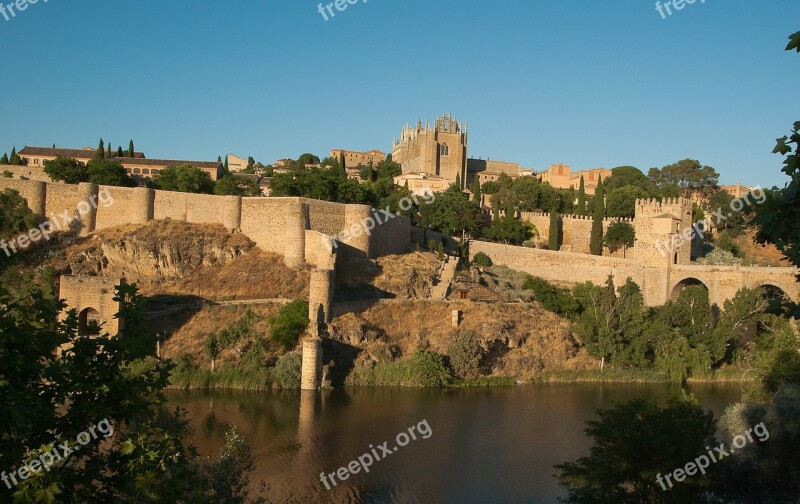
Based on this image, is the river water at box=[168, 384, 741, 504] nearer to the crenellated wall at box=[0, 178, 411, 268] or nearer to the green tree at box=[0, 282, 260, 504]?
the crenellated wall at box=[0, 178, 411, 268]

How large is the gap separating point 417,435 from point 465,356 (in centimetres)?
767

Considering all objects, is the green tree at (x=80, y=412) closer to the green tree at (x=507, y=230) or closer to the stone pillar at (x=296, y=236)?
the stone pillar at (x=296, y=236)

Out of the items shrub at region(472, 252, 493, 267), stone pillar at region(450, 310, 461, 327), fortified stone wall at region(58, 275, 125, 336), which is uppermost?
shrub at region(472, 252, 493, 267)

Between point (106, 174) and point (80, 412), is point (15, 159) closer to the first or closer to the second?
point (106, 174)

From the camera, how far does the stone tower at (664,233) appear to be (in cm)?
3834

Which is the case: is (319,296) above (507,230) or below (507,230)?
below

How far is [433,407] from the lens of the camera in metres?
25.6

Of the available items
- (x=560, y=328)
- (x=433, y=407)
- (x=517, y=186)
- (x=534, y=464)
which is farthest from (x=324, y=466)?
(x=517, y=186)

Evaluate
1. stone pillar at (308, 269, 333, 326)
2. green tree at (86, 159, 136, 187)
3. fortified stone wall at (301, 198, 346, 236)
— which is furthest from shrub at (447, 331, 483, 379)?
green tree at (86, 159, 136, 187)

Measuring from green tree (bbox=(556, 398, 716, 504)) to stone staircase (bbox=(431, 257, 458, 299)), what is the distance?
18.5 m

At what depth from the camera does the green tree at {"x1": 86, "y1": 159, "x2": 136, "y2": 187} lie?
41.6 meters

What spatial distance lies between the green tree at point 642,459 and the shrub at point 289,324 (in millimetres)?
15322

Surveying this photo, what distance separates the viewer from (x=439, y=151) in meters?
70.8

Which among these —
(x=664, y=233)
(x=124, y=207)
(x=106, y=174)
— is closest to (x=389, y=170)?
(x=106, y=174)
